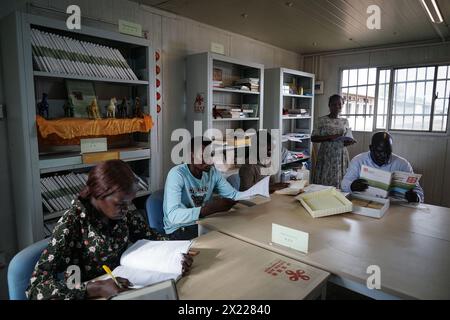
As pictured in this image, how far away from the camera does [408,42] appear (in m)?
4.34

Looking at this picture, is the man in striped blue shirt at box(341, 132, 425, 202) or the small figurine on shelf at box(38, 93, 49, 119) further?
the man in striped blue shirt at box(341, 132, 425, 202)

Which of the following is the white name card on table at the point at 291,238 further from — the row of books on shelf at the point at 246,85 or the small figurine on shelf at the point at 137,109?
the row of books on shelf at the point at 246,85

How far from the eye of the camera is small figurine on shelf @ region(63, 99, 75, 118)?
2279 millimetres

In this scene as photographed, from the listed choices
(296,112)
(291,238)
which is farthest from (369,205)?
(296,112)

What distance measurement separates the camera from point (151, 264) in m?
1.25

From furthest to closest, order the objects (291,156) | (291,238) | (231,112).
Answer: (291,156)
(231,112)
(291,238)

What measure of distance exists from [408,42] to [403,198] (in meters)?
3.12

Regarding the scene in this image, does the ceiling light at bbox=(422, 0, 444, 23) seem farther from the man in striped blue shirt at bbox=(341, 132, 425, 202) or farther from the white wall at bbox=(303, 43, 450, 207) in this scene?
the man in striped blue shirt at bbox=(341, 132, 425, 202)

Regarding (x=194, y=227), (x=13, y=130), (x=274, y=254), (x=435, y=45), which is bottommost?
(x=194, y=227)

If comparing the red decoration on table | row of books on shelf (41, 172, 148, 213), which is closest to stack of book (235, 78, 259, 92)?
row of books on shelf (41, 172, 148, 213)

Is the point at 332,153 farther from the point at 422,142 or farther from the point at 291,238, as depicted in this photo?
the point at 291,238

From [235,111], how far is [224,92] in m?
0.36
